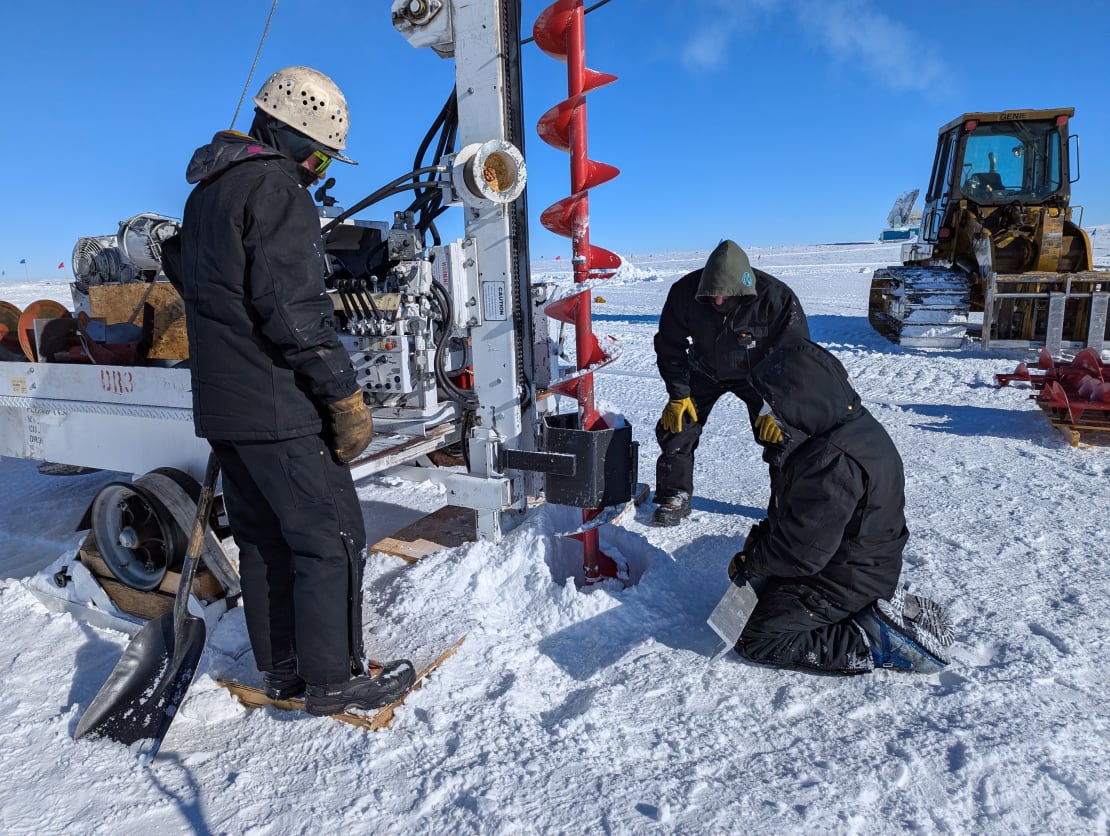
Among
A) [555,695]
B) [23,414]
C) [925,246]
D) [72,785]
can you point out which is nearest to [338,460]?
[555,695]

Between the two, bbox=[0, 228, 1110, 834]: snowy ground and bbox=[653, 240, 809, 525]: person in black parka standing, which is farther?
bbox=[653, 240, 809, 525]: person in black parka standing

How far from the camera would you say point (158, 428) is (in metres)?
3.51

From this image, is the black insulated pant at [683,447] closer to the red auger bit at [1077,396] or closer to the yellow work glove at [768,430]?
the yellow work glove at [768,430]

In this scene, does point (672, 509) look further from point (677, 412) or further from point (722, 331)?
point (722, 331)

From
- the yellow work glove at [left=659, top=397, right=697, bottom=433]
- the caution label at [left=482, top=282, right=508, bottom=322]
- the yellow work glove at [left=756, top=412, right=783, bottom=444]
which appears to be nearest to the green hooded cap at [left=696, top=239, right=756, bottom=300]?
the yellow work glove at [left=659, top=397, right=697, bottom=433]

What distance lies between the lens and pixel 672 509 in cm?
415

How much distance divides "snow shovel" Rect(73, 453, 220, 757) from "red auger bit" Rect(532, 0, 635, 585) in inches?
63.8

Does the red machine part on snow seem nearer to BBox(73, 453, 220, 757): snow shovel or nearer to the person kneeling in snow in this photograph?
the person kneeling in snow

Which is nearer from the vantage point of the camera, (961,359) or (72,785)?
(72,785)

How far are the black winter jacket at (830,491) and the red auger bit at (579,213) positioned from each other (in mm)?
901

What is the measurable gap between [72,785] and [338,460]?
1317 millimetres

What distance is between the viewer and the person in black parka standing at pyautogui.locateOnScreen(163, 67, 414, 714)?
2.18 metres

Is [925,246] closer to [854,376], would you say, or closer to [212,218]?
[854,376]

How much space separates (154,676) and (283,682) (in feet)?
1.55
